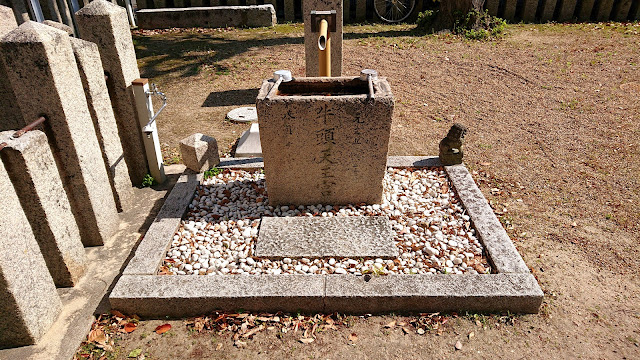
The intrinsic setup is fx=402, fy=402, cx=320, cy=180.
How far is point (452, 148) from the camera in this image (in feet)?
15.7

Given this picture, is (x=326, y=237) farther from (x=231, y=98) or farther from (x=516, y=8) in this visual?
(x=516, y=8)

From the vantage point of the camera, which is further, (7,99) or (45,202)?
(7,99)

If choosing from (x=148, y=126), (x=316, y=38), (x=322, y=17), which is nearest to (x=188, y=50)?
(x=316, y=38)

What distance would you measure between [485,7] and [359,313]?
1136cm

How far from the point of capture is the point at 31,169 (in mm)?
2824

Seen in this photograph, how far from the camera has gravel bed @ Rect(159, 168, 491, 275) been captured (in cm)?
351

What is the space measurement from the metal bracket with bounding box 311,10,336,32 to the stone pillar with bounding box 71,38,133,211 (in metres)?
3.52

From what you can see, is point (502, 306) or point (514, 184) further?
point (514, 184)

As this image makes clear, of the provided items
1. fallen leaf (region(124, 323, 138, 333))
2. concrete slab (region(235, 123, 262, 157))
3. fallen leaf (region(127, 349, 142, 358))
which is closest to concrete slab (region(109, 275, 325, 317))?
fallen leaf (region(124, 323, 138, 333))

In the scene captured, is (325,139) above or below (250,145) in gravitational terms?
above

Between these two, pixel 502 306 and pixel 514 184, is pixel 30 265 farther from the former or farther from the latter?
pixel 514 184

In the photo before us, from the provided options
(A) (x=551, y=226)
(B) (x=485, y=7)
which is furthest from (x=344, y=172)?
(B) (x=485, y=7)

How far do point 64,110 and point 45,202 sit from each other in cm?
78

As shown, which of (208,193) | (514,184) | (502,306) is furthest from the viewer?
(514,184)
